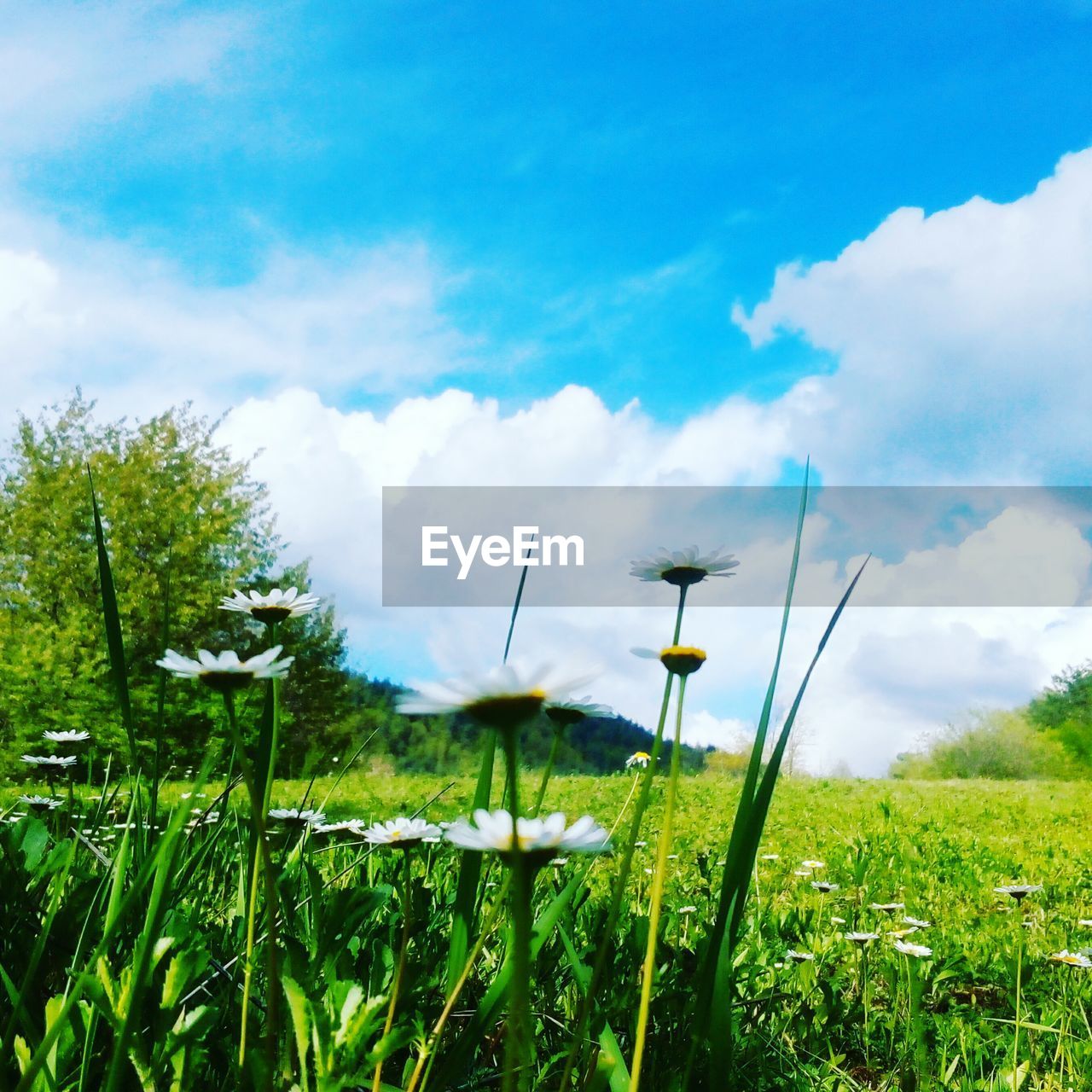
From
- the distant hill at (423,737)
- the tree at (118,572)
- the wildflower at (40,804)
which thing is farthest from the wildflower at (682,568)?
the tree at (118,572)

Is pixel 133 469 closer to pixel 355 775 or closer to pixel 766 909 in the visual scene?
pixel 355 775

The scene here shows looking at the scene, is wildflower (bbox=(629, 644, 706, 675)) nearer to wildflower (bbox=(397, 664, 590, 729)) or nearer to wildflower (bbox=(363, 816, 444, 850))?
wildflower (bbox=(397, 664, 590, 729))

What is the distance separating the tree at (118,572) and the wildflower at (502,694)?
12427mm

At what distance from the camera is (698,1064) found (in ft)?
3.75

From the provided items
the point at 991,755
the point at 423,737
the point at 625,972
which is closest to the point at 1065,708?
the point at 991,755

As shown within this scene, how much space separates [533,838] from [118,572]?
50.9ft

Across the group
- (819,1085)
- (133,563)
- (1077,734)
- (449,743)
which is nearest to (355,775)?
(449,743)

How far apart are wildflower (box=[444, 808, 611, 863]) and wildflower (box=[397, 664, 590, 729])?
0.07 m

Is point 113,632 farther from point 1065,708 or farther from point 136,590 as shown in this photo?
point 1065,708

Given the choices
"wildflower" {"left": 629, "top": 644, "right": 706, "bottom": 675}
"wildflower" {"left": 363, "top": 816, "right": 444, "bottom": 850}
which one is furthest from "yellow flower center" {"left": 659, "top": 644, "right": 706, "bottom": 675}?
"wildflower" {"left": 363, "top": 816, "right": 444, "bottom": 850}

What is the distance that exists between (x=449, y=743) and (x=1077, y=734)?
15.1 m

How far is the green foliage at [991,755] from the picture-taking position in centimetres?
1969

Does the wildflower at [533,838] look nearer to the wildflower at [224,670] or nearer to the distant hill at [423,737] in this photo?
the wildflower at [224,670]

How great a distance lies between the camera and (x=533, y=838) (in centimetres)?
70
